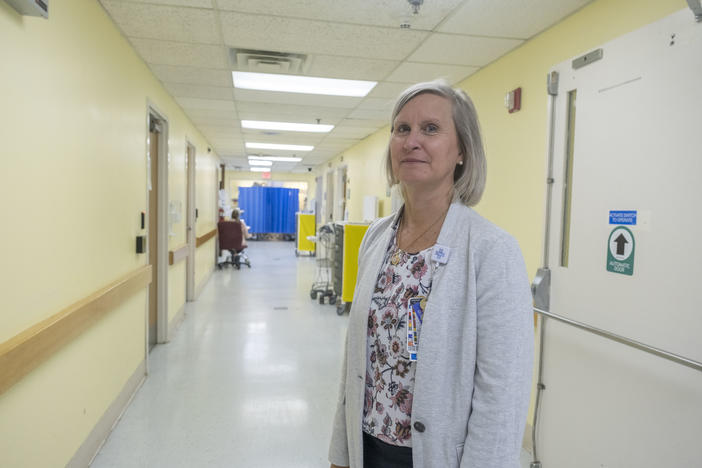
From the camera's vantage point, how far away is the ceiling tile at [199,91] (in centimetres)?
442

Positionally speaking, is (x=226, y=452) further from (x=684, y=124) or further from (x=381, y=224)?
(x=684, y=124)

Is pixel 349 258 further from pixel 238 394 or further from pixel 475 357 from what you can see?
pixel 475 357

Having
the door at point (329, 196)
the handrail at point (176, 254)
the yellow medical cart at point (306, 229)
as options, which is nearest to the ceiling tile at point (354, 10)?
the handrail at point (176, 254)

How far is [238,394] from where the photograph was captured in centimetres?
342

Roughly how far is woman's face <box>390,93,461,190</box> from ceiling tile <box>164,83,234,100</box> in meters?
3.79

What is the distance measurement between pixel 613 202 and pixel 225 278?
7679 mm

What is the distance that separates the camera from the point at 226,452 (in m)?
2.64

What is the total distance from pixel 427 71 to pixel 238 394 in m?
3.02

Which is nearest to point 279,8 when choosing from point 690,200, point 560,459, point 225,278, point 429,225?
point 429,225

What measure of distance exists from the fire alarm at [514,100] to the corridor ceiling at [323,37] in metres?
0.32

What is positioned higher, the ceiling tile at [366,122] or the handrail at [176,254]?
the ceiling tile at [366,122]

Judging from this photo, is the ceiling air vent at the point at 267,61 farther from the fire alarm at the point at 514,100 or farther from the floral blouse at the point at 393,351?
the floral blouse at the point at 393,351

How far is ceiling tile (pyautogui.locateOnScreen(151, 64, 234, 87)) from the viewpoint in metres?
3.83

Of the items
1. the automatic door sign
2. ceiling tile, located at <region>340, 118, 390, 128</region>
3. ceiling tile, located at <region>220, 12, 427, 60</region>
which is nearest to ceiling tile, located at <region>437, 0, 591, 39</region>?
ceiling tile, located at <region>220, 12, 427, 60</region>
